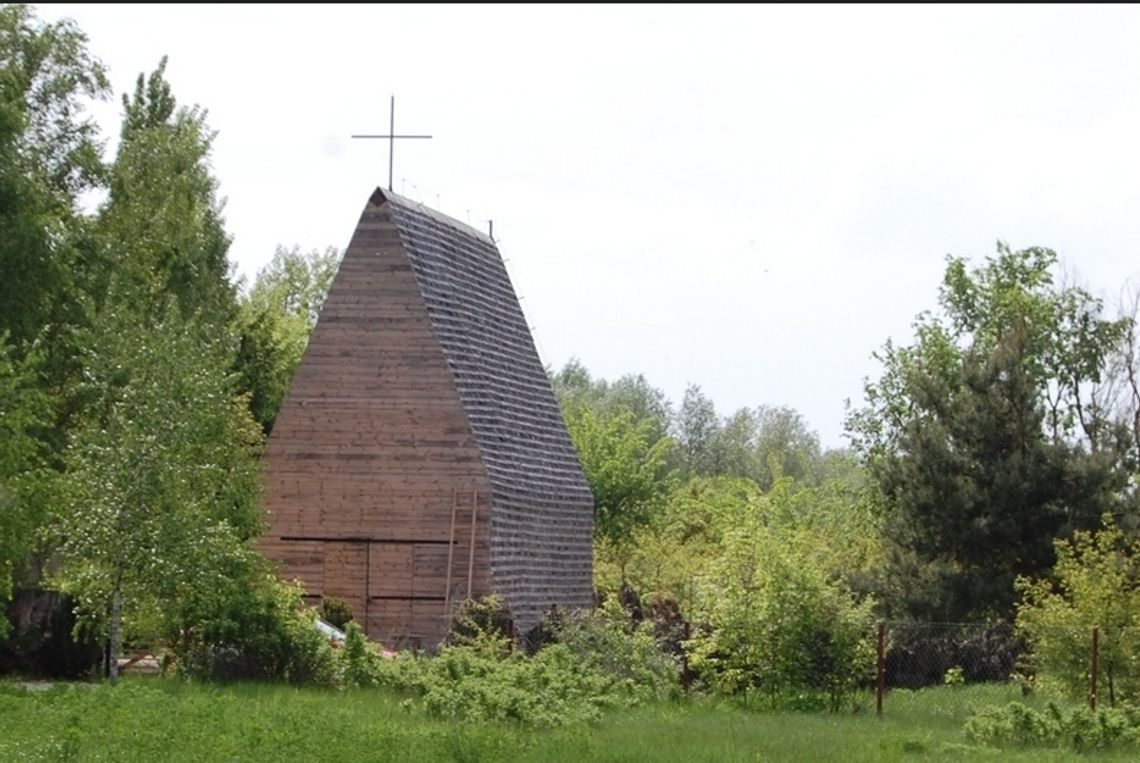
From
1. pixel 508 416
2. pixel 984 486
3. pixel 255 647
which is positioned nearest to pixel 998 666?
pixel 984 486

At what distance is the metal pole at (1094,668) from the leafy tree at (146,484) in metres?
12.5

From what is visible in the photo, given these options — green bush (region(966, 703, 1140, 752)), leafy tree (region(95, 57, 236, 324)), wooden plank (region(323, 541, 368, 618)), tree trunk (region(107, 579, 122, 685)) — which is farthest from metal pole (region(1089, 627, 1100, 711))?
leafy tree (region(95, 57, 236, 324))

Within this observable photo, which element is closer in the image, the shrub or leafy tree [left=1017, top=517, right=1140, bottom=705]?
leafy tree [left=1017, top=517, right=1140, bottom=705]

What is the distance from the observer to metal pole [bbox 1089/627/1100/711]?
25.7 meters

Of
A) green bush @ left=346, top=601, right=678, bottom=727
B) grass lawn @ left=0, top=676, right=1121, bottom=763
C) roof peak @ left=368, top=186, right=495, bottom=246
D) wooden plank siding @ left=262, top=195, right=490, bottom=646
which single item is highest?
roof peak @ left=368, top=186, right=495, bottom=246

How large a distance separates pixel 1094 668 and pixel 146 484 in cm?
1390

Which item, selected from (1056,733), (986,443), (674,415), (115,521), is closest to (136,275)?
(115,521)

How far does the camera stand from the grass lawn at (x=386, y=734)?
19.6 meters

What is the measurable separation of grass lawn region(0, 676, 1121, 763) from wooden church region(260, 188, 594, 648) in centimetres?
1062

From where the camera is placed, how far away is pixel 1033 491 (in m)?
36.2

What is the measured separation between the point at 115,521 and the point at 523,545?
1211 cm

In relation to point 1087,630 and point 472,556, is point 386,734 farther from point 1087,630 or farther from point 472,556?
point 472,556

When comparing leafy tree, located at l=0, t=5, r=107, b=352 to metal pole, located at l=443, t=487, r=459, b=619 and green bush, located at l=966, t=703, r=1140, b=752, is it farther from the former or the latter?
green bush, located at l=966, t=703, r=1140, b=752

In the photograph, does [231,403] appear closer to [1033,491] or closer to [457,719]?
[457,719]
